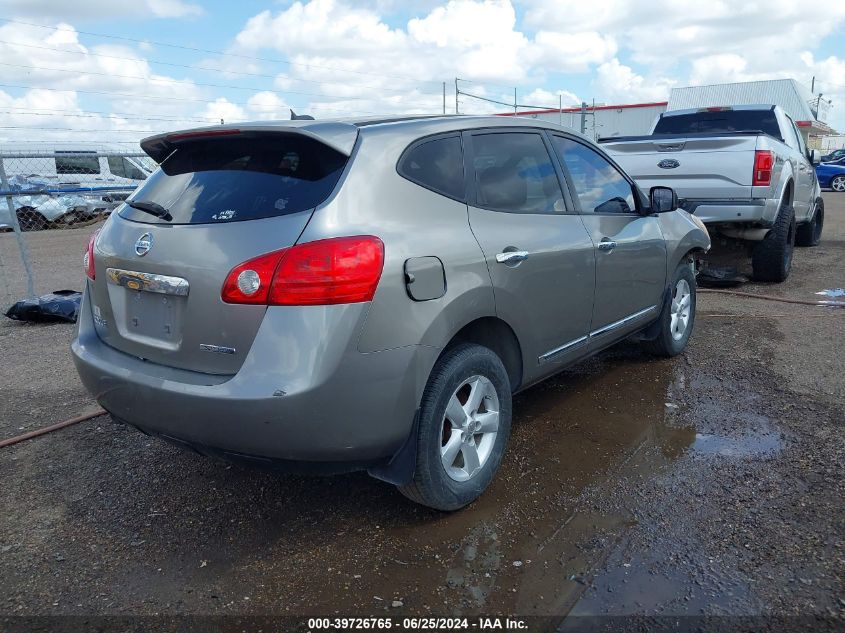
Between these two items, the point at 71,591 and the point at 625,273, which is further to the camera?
the point at 625,273

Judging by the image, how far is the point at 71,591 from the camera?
262 centimetres

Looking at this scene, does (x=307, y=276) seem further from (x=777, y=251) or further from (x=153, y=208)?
(x=777, y=251)

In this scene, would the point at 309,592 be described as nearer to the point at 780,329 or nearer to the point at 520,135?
the point at 520,135

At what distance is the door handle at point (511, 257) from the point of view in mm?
3090

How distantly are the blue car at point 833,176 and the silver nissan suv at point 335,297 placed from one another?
2654cm

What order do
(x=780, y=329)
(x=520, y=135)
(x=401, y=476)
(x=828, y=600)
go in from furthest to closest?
(x=780, y=329) → (x=520, y=135) → (x=401, y=476) → (x=828, y=600)

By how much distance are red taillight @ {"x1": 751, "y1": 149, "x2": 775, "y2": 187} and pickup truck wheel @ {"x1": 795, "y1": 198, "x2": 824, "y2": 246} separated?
4.45 m

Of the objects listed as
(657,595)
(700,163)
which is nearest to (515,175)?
(657,595)

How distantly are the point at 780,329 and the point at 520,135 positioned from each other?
3.61 metres

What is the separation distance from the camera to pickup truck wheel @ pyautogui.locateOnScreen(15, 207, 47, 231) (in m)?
16.5

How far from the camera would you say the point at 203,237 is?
264cm

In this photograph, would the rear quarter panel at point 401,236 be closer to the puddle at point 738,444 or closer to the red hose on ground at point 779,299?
the puddle at point 738,444

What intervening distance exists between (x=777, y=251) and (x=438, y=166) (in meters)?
6.03

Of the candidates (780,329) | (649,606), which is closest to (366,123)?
(649,606)
